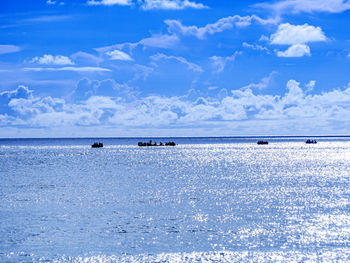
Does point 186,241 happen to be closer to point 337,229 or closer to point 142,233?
point 142,233

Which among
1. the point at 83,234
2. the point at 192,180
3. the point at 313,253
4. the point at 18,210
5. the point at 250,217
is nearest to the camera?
the point at 313,253

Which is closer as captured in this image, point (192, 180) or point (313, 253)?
point (313, 253)

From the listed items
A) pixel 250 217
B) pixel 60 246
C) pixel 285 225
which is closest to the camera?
pixel 60 246

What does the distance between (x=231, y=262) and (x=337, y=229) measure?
10152 mm

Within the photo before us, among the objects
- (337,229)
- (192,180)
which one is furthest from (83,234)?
(192,180)

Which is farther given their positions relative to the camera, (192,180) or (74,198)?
(192,180)

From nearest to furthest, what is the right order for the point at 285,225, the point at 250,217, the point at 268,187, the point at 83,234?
the point at 83,234 → the point at 285,225 → the point at 250,217 → the point at 268,187

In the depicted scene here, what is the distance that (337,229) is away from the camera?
28953 mm

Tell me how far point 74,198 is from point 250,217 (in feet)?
62.7

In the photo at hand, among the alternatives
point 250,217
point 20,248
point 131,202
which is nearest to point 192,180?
point 131,202

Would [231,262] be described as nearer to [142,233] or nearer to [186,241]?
[186,241]

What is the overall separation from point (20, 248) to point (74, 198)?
19.4 metres

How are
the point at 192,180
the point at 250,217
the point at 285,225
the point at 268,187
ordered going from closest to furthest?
1. the point at 285,225
2. the point at 250,217
3. the point at 268,187
4. the point at 192,180

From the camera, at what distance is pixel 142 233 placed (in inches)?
1120
